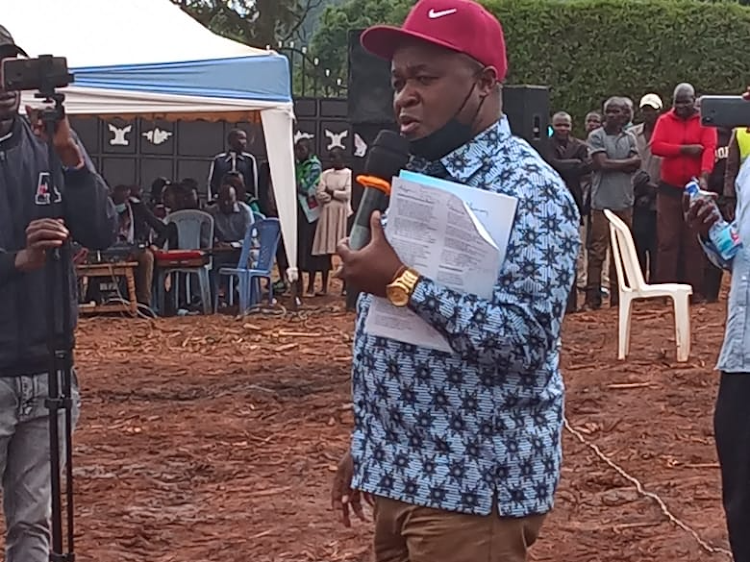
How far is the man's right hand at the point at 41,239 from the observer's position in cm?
392

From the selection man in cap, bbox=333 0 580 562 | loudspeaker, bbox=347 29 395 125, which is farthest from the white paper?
loudspeaker, bbox=347 29 395 125

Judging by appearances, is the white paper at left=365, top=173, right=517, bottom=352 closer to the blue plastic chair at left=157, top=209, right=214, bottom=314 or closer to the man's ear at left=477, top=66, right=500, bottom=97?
the man's ear at left=477, top=66, right=500, bottom=97

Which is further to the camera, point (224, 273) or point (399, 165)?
point (224, 273)

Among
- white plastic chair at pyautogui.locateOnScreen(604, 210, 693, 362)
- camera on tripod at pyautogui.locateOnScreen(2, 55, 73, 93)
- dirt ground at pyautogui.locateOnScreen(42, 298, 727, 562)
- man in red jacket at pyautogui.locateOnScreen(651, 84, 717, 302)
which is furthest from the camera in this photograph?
man in red jacket at pyautogui.locateOnScreen(651, 84, 717, 302)

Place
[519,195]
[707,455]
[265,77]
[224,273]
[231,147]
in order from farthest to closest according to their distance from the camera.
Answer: [231,147], [224,273], [265,77], [707,455], [519,195]

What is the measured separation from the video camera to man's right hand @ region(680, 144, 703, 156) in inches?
350

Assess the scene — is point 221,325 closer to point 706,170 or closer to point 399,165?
point 706,170

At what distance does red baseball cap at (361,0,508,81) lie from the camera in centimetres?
285

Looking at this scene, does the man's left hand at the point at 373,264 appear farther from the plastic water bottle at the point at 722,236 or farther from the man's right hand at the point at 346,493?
the plastic water bottle at the point at 722,236

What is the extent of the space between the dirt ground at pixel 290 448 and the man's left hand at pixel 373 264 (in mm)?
3248

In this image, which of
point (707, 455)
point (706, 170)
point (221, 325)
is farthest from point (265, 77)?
A: point (707, 455)

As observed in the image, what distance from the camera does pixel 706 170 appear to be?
41.2 feet

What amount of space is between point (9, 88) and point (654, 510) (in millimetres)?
3765

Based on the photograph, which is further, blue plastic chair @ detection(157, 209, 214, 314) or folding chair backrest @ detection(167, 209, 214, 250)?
folding chair backrest @ detection(167, 209, 214, 250)
